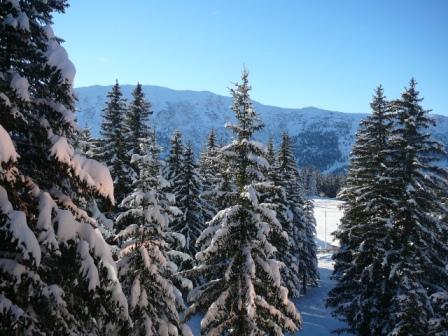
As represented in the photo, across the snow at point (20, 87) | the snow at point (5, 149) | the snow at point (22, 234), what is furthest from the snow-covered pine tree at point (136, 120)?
the snow at point (5, 149)

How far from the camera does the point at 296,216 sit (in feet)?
142

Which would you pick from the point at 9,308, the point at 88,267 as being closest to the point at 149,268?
the point at 88,267

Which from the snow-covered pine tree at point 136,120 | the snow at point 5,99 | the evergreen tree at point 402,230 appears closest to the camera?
the snow at point 5,99

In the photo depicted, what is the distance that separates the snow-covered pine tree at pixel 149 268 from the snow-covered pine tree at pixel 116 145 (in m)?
11.4

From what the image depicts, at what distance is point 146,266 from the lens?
48.8 ft

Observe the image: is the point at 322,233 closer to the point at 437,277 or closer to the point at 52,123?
the point at 437,277

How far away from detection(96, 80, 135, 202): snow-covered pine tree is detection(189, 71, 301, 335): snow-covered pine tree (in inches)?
474

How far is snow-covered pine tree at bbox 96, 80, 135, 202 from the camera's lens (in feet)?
92.3

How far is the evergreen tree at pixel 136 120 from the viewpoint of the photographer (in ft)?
101

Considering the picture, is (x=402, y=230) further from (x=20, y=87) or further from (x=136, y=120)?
(x=20, y=87)

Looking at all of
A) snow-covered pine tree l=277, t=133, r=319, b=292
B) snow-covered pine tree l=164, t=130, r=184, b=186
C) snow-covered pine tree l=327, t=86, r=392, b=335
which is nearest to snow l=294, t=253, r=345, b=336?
snow-covered pine tree l=277, t=133, r=319, b=292

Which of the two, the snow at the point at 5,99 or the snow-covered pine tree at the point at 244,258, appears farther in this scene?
the snow-covered pine tree at the point at 244,258

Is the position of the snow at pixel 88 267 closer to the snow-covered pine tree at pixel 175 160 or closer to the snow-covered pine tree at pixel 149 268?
the snow-covered pine tree at pixel 149 268

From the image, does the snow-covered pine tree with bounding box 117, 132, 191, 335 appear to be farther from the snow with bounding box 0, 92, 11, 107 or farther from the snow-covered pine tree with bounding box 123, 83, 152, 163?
the snow-covered pine tree with bounding box 123, 83, 152, 163
